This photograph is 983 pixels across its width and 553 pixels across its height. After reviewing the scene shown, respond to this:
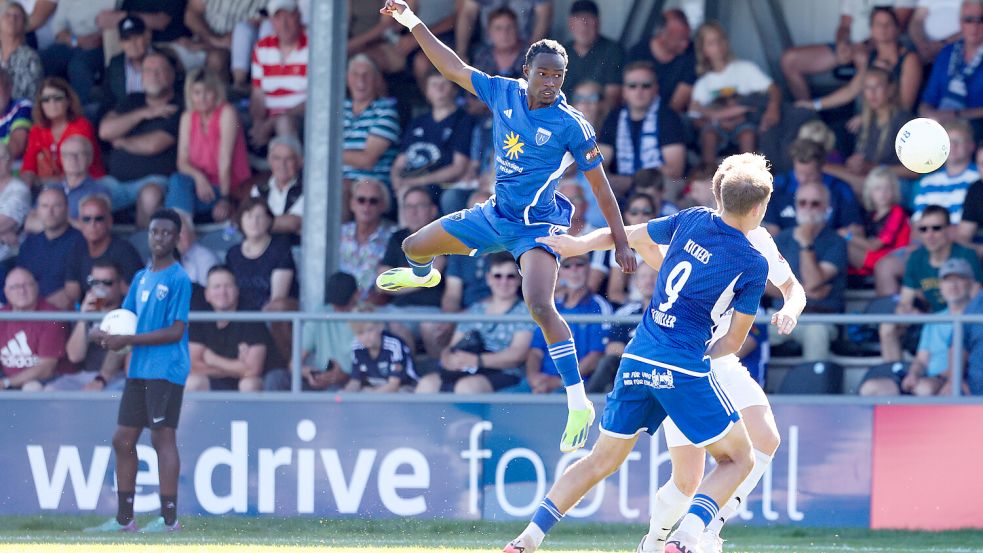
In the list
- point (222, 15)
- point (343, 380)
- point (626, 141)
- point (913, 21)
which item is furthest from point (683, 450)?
point (222, 15)

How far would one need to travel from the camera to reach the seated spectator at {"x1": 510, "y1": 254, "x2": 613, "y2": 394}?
11.0 metres

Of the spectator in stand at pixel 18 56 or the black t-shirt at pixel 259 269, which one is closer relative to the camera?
the black t-shirt at pixel 259 269

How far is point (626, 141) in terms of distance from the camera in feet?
40.9

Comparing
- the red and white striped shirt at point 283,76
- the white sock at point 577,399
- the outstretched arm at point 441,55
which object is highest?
the red and white striped shirt at point 283,76

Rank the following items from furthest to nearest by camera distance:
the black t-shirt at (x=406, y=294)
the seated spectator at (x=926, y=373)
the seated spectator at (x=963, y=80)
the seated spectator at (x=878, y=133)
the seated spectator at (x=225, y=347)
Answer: the seated spectator at (x=963, y=80), the seated spectator at (x=878, y=133), the black t-shirt at (x=406, y=294), the seated spectator at (x=225, y=347), the seated spectator at (x=926, y=373)

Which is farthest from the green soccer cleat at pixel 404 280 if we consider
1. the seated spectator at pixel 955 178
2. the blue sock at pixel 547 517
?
the seated spectator at pixel 955 178

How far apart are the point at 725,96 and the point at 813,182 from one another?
1.53m

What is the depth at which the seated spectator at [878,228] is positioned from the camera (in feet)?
38.4

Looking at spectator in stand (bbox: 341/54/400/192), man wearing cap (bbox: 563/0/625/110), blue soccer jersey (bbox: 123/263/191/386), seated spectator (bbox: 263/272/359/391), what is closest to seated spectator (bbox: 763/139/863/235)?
man wearing cap (bbox: 563/0/625/110)

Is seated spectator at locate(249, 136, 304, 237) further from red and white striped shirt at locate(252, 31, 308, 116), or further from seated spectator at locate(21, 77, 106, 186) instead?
seated spectator at locate(21, 77, 106, 186)

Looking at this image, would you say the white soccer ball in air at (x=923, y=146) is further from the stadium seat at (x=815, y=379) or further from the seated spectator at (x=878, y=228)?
the seated spectator at (x=878, y=228)

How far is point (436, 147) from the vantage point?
41.9 feet

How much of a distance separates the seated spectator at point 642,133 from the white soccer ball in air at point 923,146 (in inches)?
166

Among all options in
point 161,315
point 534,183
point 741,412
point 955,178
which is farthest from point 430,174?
point 741,412
